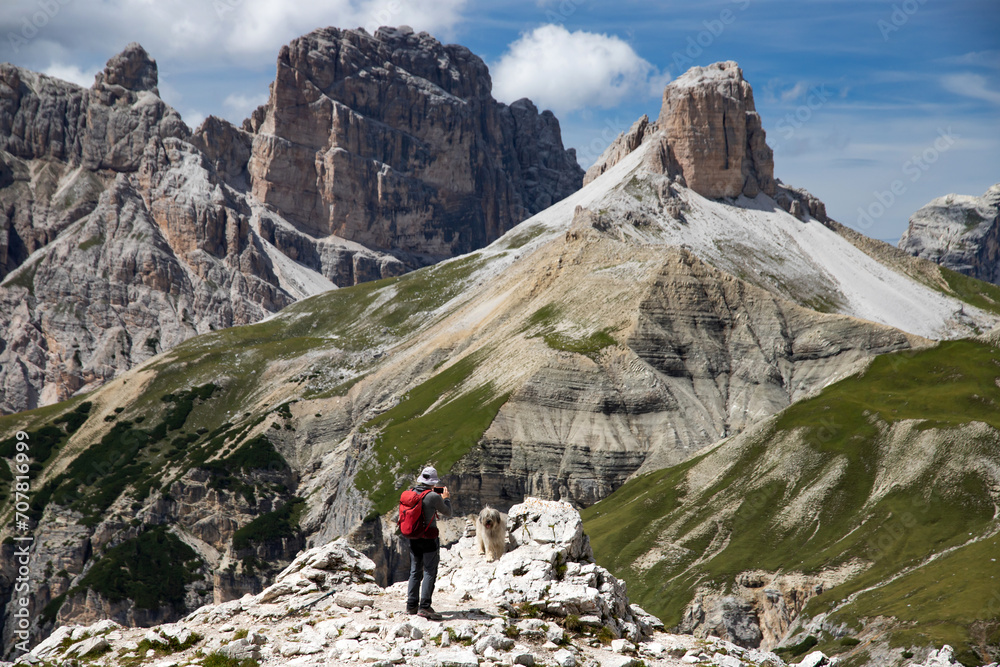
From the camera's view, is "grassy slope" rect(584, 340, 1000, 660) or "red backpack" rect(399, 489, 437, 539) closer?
"red backpack" rect(399, 489, 437, 539)

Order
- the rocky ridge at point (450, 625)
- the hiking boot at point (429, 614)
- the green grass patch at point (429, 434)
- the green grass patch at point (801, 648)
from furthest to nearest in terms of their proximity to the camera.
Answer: the green grass patch at point (429, 434)
the green grass patch at point (801, 648)
the hiking boot at point (429, 614)
the rocky ridge at point (450, 625)

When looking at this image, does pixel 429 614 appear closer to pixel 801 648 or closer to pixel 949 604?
pixel 949 604

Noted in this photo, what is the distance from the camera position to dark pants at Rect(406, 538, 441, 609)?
29.7 metres

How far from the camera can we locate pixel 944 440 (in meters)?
121

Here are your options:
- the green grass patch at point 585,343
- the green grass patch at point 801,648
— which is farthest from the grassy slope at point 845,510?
the green grass patch at point 585,343

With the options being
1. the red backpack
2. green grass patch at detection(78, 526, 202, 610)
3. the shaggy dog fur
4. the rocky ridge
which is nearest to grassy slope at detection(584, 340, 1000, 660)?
the rocky ridge

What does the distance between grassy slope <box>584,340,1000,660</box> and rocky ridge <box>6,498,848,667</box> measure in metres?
59.8

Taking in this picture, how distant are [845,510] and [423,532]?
102329 millimetres

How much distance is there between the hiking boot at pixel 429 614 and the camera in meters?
29.4

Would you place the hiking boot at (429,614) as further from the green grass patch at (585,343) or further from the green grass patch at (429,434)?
the green grass patch at (585,343)

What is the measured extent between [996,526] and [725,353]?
8163 cm

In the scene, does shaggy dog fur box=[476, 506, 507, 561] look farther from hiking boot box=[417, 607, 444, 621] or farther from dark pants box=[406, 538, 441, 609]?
hiking boot box=[417, 607, 444, 621]

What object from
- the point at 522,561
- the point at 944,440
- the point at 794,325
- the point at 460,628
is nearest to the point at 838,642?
the point at 944,440

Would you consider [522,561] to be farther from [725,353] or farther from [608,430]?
[725,353]
